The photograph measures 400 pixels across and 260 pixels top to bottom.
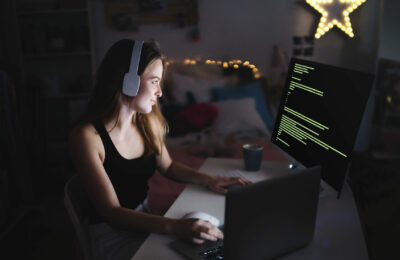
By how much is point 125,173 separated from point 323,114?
0.74m

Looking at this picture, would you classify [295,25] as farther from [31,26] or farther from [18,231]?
[18,231]

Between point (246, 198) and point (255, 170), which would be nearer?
point (246, 198)

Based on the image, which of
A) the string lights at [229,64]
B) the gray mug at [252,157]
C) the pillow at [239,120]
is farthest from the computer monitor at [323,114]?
the string lights at [229,64]

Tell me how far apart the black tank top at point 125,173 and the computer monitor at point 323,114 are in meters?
0.56

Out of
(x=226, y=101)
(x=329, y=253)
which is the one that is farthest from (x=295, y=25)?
(x=329, y=253)

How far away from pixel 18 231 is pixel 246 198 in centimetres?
232

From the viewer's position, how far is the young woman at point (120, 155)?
44.5 inches

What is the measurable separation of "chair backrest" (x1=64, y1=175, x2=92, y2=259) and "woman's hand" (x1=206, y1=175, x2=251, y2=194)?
0.45m

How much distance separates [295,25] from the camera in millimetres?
3488

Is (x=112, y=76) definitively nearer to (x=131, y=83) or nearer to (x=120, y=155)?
(x=131, y=83)

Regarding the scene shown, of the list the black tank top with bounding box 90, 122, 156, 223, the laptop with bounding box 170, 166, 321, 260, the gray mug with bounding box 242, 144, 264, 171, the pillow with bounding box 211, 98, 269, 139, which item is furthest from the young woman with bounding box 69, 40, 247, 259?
the pillow with bounding box 211, 98, 269, 139

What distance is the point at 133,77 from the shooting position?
121 cm

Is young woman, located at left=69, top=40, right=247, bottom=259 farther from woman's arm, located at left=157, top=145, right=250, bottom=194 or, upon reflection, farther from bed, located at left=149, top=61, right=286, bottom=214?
bed, located at left=149, top=61, right=286, bottom=214

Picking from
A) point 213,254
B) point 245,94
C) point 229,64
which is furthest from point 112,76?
point 229,64
